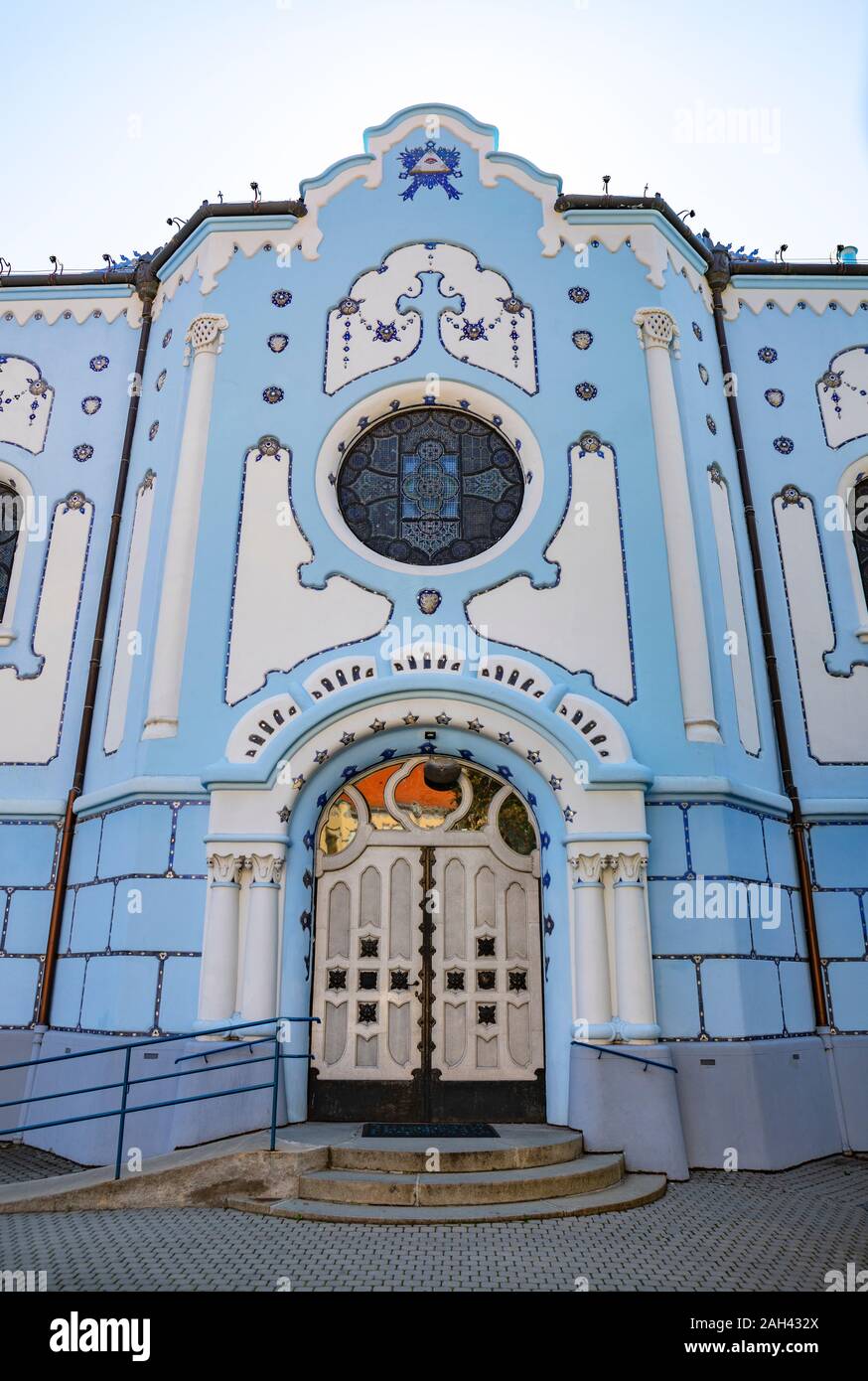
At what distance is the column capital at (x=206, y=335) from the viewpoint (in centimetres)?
1076

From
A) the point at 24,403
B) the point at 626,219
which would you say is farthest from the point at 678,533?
the point at 24,403

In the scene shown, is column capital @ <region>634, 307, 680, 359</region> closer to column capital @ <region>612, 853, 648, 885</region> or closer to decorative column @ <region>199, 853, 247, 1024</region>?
column capital @ <region>612, 853, 648, 885</region>

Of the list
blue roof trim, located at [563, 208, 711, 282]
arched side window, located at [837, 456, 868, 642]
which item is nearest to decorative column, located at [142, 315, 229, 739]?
blue roof trim, located at [563, 208, 711, 282]

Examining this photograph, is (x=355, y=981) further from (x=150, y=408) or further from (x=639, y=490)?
(x=150, y=408)

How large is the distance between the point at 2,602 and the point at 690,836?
827 cm

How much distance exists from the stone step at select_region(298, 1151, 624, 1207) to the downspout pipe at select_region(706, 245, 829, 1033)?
3603 millimetres

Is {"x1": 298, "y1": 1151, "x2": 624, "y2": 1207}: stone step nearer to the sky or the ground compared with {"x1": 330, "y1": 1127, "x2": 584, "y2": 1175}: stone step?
nearer to the ground

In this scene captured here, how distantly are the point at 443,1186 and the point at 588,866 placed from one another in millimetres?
3052

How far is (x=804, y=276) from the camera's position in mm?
12039

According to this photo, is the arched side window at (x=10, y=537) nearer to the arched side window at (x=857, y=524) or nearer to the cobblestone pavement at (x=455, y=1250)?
the cobblestone pavement at (x=455, y=1250)

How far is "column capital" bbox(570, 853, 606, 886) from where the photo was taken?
8.47 metres

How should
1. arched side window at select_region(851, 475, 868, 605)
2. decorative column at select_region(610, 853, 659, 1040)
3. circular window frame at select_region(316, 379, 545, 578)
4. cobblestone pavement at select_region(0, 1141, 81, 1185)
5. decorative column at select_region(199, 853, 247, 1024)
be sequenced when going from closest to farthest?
1. cobblestone pavement at select_region(0, 1141, 81, 1185)
2. decorative column at select_region(610, 853, 659, 1040)
3. decorative column at select_region(199, 853, 247, 1024)
4. circular window frame at select_region(316, 379, 545, 578)
5. arched side window at select_region(851, 475, 868, 605)
